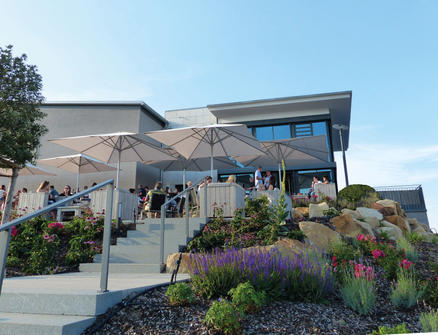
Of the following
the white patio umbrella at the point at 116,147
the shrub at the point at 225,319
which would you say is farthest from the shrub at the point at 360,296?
the white patio umbrella at the point at 116,147

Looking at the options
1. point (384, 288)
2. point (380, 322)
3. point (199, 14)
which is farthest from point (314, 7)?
point (380, 322)

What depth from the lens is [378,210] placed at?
12.0 meters

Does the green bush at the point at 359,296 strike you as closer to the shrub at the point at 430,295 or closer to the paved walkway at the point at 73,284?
the shrub at the point at 430,295

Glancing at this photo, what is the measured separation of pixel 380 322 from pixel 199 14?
748cm

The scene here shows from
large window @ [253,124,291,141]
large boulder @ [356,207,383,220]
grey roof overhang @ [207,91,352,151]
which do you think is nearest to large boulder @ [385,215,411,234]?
large boulder @ [356,207,383,220]

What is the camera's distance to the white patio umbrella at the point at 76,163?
14961 millimetres

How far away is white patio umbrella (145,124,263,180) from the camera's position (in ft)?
35.0

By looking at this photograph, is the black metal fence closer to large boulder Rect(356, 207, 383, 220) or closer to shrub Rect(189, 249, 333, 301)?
large boulder Rect(356, 207, 383, 220)

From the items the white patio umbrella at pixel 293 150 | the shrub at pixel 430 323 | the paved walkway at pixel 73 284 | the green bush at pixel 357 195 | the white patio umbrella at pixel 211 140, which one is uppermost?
the white patio umbrella at pixel 293 150

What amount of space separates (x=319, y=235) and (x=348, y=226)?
1576 mm

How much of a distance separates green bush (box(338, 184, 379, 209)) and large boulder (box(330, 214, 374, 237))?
433cm

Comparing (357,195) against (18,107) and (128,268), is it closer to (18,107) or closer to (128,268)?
(128,268)

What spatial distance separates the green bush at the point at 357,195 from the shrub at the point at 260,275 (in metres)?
9.79

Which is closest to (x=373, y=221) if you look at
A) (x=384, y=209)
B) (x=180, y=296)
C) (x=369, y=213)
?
(x=369, y=213)
